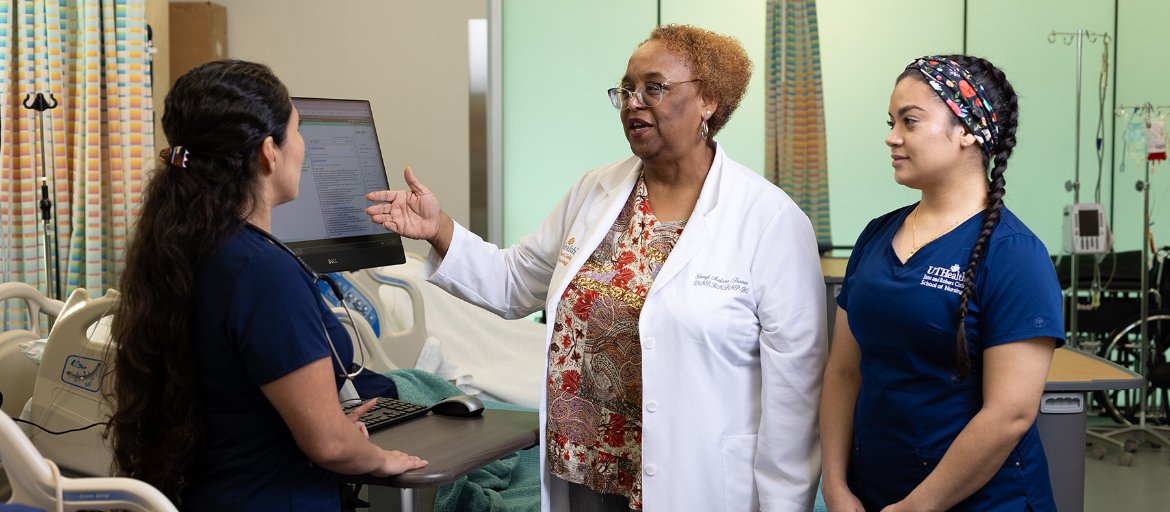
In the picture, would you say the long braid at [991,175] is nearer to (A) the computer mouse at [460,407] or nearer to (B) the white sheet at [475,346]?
(A) the computer mouse at [460,407]

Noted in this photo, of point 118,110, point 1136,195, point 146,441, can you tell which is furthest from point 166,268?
point 1136,195

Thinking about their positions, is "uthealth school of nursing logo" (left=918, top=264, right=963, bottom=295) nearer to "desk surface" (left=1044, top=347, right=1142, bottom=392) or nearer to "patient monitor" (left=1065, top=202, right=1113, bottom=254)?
"desk surface" (left=1044, top=347, right=1142, bottom=392)

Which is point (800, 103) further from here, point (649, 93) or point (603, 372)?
point (603, 372)

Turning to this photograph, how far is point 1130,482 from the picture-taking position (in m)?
4.06

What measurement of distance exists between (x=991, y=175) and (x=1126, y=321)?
12.8ft

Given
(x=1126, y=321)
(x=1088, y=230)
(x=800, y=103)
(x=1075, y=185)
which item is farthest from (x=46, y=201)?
(x=1126, y=321)

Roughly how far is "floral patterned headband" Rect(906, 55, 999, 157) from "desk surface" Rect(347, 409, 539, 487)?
0.90m

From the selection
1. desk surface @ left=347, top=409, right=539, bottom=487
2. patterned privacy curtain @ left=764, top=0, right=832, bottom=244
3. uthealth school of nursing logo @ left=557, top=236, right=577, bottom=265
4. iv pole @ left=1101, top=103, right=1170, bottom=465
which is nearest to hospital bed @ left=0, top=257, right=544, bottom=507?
desk surface @ left=347, top=409, right=539, bottom=487

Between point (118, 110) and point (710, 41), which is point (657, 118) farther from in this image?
point (118, 110)

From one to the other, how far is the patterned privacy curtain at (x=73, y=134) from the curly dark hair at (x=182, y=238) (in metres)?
Result: 2.42

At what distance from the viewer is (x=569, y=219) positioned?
6.64 feet

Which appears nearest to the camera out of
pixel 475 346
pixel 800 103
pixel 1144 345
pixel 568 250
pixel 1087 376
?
pixel 568 250

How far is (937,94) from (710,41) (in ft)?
1.67

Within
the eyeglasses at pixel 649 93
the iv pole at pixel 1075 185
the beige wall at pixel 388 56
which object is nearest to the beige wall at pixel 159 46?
the beige wall at pixel 388 56
